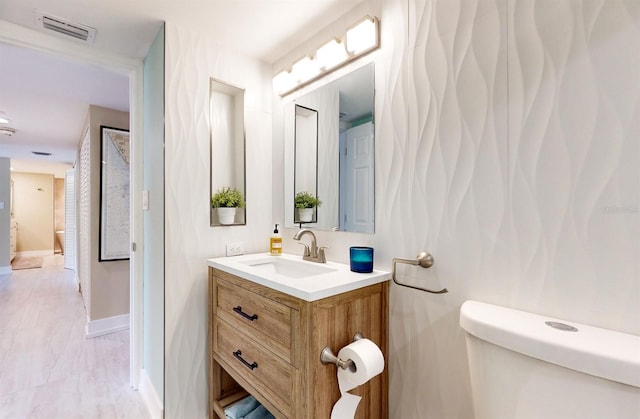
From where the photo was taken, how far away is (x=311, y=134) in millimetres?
1718

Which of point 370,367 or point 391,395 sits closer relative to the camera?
point 370,367

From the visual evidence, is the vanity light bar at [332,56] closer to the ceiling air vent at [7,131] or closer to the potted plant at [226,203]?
the potted plant at [226,203]

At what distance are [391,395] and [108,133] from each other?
3.30 metres

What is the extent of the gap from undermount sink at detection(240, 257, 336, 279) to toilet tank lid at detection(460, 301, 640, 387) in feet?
2.27

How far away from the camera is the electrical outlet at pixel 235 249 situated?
1753mm

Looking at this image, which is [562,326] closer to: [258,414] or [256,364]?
[256,364]

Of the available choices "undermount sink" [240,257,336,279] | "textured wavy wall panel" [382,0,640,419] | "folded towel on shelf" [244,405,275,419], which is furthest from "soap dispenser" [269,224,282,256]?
"folded towel on shelf" [244,405,275,419]

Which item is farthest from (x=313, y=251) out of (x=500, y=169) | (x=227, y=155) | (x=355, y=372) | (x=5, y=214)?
(x=5, y=214)

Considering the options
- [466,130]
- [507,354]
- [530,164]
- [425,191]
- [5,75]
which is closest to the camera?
[507,354]

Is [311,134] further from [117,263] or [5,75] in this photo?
[117,263]

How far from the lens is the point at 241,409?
1.45 metres

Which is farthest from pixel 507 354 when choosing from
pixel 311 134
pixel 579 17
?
pixel 311 134

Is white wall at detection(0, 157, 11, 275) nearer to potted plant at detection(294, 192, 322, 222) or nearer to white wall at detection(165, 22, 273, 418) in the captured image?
white wall at detection(165, 22, 273, 418)

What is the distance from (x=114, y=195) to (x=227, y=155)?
1.89 metres
